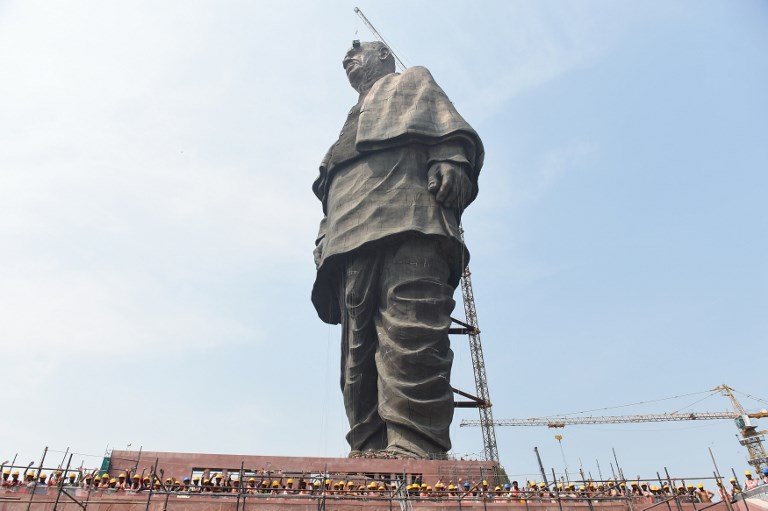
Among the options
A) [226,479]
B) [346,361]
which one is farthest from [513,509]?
[346,361]

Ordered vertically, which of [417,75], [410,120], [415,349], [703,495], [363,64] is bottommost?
[703,495]

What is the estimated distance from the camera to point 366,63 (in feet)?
60.1

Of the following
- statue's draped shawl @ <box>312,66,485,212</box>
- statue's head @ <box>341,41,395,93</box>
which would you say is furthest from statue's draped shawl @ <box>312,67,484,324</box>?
statue's head @ <box>341,41,395,93</box>

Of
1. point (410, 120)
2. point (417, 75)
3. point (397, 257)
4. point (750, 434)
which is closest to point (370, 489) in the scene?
point (397, 257)

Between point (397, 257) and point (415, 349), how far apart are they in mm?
2476

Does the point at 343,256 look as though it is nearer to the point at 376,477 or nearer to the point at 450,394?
the point at 450,394

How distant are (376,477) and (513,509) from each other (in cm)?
336

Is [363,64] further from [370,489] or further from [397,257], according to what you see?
[370,489]

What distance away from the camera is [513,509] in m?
9.38

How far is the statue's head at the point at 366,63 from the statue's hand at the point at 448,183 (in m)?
4.46

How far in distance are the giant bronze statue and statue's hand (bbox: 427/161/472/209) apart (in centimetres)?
3

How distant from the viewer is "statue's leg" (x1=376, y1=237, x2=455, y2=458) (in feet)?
43.0

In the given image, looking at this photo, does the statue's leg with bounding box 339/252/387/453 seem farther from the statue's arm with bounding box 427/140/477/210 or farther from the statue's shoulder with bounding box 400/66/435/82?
the statue's shoulder with bounding box 400/66/435/82

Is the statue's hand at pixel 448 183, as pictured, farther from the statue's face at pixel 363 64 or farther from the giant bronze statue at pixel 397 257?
the statue's face at pixel 363 64
